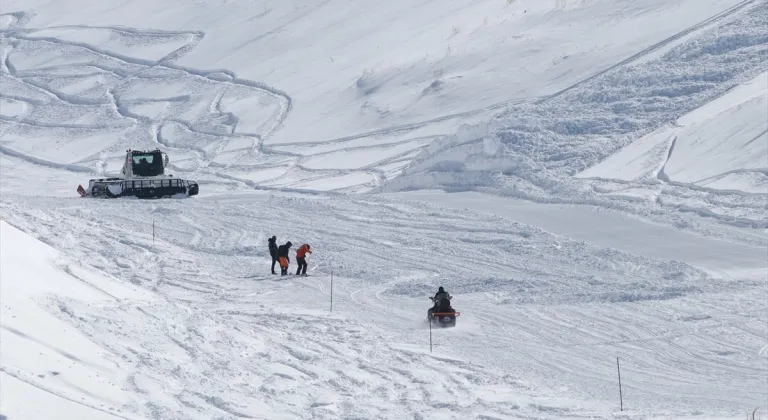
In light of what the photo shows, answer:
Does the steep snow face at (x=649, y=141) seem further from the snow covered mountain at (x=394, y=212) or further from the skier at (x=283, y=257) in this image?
the skier at (x=283, y=257)

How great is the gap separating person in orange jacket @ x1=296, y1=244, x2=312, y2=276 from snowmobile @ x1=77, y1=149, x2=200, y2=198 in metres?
9.61

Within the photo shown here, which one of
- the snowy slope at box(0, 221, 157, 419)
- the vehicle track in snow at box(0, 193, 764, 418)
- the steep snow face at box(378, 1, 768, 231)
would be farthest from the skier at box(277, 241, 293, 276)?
the steep snow face at box(378, 1, 768, 231)

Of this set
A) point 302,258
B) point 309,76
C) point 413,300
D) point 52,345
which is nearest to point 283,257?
point 302,258

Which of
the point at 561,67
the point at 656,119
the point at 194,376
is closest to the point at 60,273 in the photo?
the point at 194,376

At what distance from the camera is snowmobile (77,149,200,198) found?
29.6 metres

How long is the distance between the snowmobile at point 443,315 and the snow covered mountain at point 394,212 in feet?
0.71

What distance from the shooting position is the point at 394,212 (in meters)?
→ 26.3

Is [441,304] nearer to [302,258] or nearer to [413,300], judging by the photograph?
[413,300]

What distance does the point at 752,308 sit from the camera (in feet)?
56.8

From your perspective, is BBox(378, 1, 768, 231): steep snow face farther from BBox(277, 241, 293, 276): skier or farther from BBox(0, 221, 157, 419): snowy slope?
BBox(0, 221, 157, 419): snowy slope

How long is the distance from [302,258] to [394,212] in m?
5.94

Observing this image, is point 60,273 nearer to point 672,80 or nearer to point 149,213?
point 149,213

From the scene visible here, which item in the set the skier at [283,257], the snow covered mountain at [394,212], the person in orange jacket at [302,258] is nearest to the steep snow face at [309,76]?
the snow covered mountain at [394,212]

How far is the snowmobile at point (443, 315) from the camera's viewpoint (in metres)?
16.8
